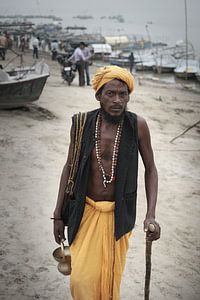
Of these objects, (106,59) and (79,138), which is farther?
(106,59)

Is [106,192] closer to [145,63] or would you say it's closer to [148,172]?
[148,172]

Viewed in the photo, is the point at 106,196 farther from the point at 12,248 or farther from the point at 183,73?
the point at 183,73

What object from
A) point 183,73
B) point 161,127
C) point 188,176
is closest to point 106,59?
point 183,73

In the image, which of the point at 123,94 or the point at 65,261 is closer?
the point at 123,94

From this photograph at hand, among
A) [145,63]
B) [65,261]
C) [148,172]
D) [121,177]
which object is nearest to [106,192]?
[121,177]

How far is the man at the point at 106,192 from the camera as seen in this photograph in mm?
2205

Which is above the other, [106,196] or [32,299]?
[106,196]

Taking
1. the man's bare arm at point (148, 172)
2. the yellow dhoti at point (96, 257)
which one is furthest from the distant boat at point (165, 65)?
the yellow dhoti at point (96, 257)

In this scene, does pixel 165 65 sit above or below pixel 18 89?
below

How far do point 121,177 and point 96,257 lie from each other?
490 mm

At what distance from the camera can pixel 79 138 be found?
2283mm

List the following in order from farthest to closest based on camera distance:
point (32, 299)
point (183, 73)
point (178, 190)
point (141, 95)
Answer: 1. point (183, 73)
2. point (141, 95)
3. point (178, 190)
4. point (32, 299)

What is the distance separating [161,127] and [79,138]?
25.8ft

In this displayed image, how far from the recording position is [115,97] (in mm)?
2203
